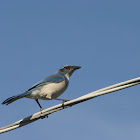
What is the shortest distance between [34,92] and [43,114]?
5.92 ft

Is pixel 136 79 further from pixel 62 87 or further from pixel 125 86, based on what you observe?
pixel 62 87

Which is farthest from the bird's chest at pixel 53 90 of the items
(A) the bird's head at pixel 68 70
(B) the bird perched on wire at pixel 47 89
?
(A) the bird's head at pixel 68 70

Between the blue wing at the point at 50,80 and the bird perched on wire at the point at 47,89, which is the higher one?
the blue wing at the point at 50,80

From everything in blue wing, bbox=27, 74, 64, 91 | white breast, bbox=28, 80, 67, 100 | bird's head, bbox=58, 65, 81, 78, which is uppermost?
bird's head, bbox=58, 65, 81, 78

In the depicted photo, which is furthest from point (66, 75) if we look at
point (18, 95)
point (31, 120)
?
point (31, 120)

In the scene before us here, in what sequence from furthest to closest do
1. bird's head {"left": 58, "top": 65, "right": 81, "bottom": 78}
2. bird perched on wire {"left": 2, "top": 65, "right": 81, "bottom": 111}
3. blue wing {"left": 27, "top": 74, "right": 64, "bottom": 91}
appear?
1. bird's head {"left": 58, "top": 65, "right": 81, "bottom": 78}
2. blue wing {"left": 27, "top": 74, "right": 64, "bottom": 91}
3. bird perched on wire {"left": 2, "top": 65, "right": 81, "bottom": 111}

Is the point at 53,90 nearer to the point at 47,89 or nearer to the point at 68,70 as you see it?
the point at 47,89

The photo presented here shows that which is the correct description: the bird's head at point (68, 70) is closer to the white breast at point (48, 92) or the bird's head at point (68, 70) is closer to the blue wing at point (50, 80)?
the blue wing at point (50, 80)

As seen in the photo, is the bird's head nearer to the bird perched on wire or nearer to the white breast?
the bird perched on wire

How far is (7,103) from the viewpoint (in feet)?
32.9

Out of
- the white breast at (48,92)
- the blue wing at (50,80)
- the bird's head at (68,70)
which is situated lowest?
the white breast at (48,92)

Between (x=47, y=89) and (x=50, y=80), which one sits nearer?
(x=47, y=89)

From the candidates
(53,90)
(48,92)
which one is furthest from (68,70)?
(48,92)

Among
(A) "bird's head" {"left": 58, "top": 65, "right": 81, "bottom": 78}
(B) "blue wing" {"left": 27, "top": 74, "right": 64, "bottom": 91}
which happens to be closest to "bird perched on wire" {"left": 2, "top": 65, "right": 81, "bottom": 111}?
(B) "blue wing" {"left": 27, "top": 74, "right": 64, "bottom": 91}
